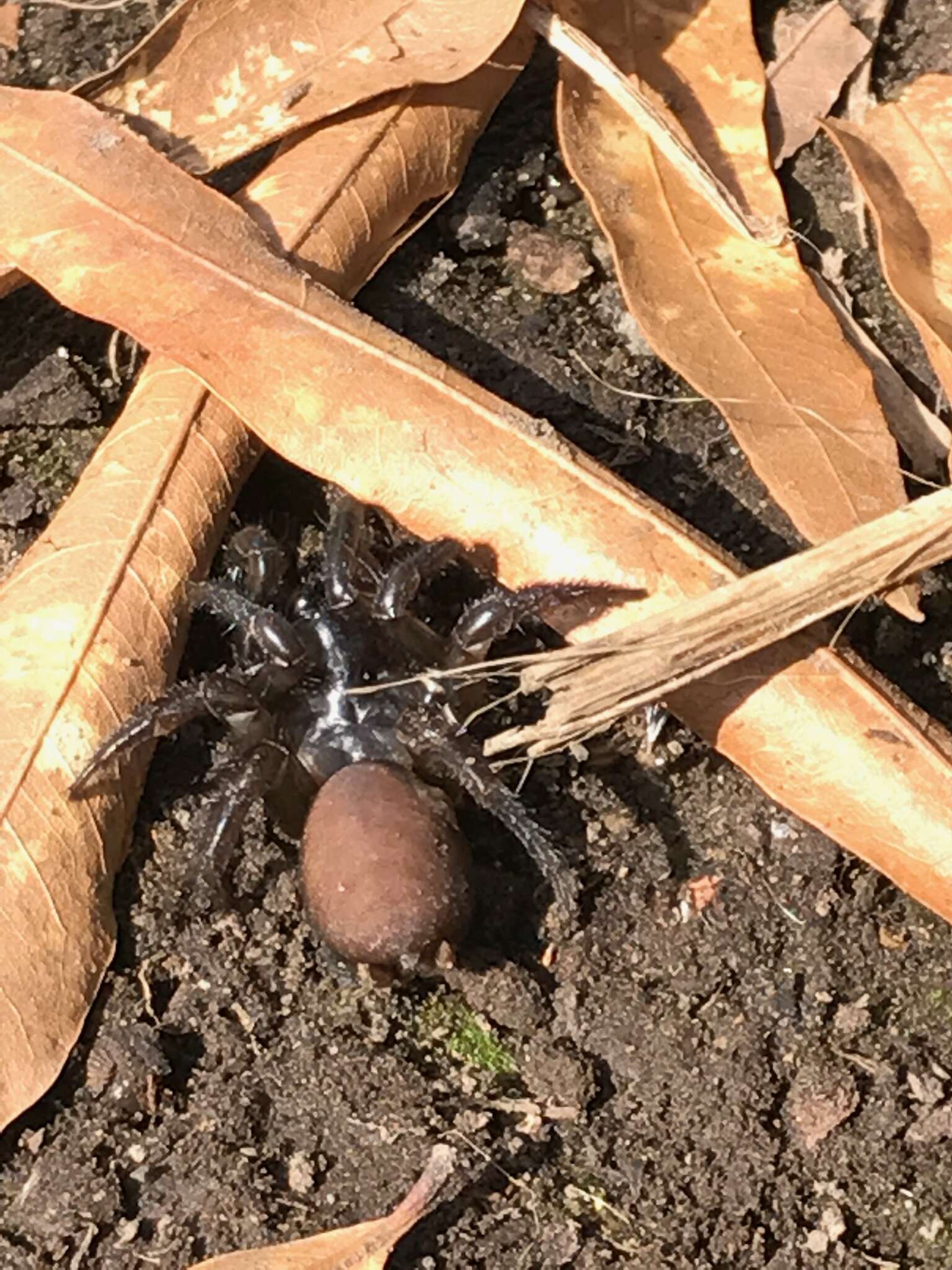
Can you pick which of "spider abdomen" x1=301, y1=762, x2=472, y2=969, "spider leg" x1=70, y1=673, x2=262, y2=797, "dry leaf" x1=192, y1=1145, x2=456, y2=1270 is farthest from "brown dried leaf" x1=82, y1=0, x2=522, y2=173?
"dry leaf" x1=192, y1=1145, x2=456, y2=1270

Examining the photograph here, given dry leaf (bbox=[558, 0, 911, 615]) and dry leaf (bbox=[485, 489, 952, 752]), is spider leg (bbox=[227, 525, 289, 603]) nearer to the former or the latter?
dry leaf (bbox=[485, 489, 952, 752])

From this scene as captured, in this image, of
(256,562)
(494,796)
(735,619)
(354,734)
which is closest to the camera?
(735,619)

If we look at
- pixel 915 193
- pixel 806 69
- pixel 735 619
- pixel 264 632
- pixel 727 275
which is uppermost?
pixel 806 69

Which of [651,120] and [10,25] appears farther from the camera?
[10,25]

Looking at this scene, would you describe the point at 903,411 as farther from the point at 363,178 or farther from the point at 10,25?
the point at 10,25

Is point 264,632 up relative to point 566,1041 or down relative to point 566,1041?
up

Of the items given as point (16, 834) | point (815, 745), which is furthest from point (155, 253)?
point (815, 745)

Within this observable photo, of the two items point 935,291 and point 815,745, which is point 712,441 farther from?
point 815,745

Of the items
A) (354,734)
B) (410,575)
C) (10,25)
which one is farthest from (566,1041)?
(10,25)
